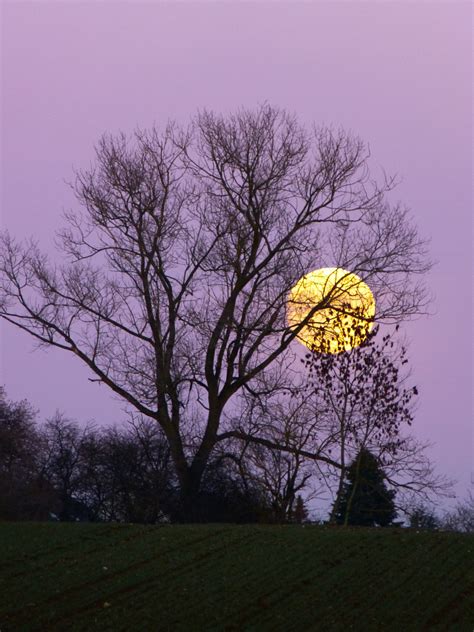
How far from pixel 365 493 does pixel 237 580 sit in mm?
11762

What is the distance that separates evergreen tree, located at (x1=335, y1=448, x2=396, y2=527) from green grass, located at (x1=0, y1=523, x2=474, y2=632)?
5.93 meters

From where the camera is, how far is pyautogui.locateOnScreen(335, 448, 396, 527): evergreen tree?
2450cm

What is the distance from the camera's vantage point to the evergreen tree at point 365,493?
2450 centimetres

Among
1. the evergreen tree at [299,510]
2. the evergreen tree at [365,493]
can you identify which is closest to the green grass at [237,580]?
the evergreen tree at [365,493]

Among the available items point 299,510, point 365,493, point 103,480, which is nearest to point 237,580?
point 365,493

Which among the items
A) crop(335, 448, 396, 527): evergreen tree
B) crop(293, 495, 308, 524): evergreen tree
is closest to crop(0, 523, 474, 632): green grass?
crop(335, 448, 396, 527): evergreen tree

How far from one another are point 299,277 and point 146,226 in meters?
4.34

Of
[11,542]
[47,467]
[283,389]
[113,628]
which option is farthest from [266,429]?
[47,467]

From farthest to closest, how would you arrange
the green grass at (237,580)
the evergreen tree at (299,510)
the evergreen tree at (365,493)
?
the evergreen tree at (299,510) → the evergreen tree at (365,493) → the green grass at (237,580)

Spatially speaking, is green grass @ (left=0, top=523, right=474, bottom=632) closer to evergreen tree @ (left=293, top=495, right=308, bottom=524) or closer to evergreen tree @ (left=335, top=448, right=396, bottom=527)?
evergreen tree @ (left=335, top=448, right=396, bottom=527)

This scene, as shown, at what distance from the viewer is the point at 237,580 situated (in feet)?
47.4

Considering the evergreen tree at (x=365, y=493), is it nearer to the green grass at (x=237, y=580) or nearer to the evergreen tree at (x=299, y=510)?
the evergreen tree at (x=299, y=510)

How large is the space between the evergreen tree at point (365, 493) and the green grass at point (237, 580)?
5934 mm

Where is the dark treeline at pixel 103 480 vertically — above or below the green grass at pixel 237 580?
above
